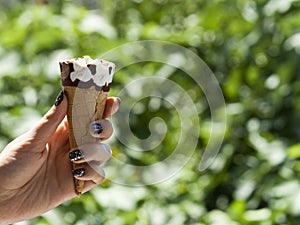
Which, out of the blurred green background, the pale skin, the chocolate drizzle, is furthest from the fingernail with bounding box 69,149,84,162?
the blurred green background

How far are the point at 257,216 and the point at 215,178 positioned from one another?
43 cm

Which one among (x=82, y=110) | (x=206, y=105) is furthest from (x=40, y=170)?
(x=206, y=105)

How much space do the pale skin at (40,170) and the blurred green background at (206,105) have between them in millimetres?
825

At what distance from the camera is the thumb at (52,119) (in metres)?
1.86

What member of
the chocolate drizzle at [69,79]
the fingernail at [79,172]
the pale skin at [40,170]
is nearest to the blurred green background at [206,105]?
the pale skin at [40,170]

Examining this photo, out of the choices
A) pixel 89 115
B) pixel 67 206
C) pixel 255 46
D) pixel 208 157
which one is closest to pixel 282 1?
pixel 255 46

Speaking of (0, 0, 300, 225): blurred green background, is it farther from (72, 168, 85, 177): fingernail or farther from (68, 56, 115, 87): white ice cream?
(68, 56, 115, 87): white ice cream

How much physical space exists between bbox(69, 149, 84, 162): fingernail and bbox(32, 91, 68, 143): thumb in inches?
2.5

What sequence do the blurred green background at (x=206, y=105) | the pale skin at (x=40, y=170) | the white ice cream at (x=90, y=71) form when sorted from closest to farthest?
the white ice cream at (x=90, y=71), the pale skin at (x=40, y=170), the blurred green background at (x=206, y=105)

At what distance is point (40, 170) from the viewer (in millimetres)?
2049

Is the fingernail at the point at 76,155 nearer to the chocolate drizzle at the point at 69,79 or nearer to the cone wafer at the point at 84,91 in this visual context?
the cone wafer at the point at 84,91

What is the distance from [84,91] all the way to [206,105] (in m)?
1.72

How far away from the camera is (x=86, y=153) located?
6.20ft

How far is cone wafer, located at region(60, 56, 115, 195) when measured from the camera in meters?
1.81
